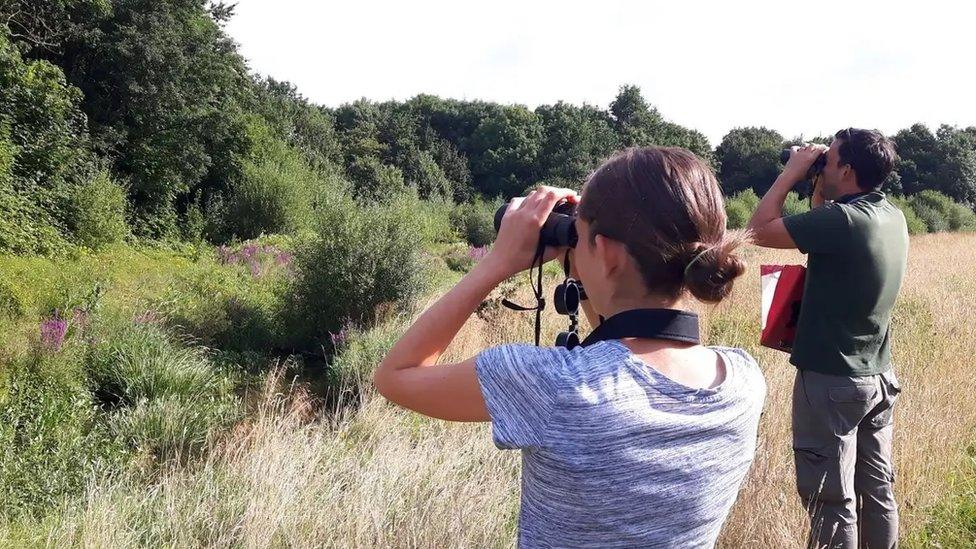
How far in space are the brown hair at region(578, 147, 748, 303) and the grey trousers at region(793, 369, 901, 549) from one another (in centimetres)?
182

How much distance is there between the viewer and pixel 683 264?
113 cm

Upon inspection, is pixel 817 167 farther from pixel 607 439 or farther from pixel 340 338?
pixel 340 338

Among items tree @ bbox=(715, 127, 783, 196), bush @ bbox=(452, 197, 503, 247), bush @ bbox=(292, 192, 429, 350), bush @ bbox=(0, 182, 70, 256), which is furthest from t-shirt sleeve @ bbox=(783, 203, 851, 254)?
tree @ bbox=(715, 127, 783, 196)

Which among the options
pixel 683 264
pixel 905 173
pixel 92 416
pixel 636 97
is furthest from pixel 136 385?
pixel 636 97

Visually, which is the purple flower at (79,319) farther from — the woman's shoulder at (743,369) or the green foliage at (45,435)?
the woman's shoulder at (743,369)

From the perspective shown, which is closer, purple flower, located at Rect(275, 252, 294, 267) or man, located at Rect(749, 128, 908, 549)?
man, located at Rect(749, 128, 908, 549)

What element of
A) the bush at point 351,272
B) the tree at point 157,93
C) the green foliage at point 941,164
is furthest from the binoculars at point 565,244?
the green foliage at point 941,164

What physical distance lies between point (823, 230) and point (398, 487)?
7.38 ft

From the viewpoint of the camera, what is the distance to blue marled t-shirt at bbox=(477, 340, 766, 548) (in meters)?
1.01

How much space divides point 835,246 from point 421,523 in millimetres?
2054

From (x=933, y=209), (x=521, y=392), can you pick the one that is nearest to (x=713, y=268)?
(x=521, y=392)

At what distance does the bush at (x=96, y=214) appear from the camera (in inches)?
A: 663

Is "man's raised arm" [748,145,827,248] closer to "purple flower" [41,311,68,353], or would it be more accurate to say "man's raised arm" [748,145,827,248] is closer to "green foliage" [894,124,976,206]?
"purple flower" [41,311,68,353]

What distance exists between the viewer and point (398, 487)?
3.19 metres
